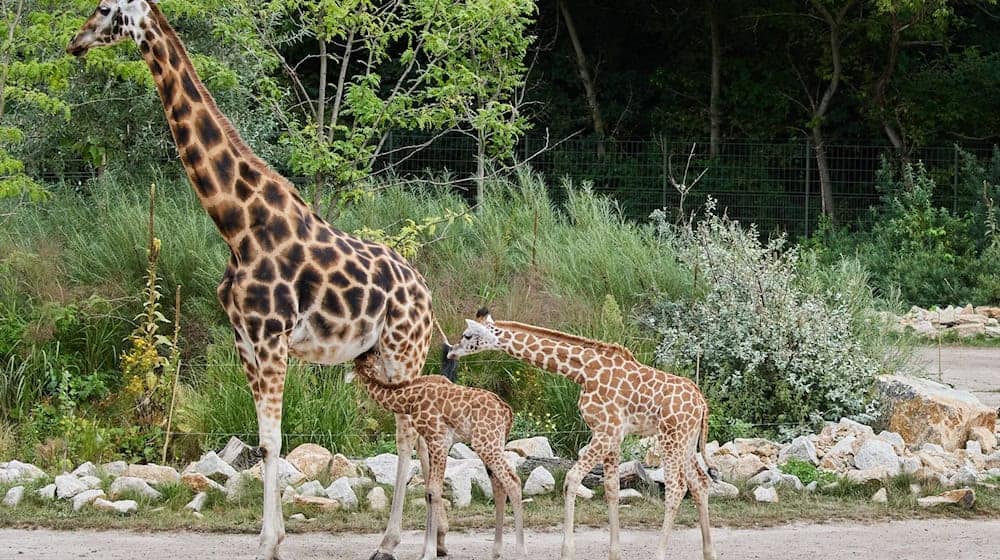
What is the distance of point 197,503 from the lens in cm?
878

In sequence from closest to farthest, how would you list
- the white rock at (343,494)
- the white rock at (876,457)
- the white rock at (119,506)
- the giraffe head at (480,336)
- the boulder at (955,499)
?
the giraffe head at (480,336) → the white rock at (119,506) → the white rock at (343,494) → the boulder at (955,499) → the white rock at (876,457)

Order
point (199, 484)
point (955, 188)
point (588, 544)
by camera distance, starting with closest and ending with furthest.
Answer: point (588, 544) → point (199, 484) → point (955, 188)

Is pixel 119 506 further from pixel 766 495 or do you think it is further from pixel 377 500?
pixel 766 495

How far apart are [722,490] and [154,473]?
3914mm

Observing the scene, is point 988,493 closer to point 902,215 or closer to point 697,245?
point 697,245

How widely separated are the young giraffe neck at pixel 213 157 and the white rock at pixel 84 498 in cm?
233

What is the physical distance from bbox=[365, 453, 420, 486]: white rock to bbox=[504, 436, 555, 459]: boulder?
764 millimetres

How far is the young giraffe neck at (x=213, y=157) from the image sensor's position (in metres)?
7.39

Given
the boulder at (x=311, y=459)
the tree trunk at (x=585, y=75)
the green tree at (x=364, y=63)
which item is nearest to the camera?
the boulder at (x=311, y=459)

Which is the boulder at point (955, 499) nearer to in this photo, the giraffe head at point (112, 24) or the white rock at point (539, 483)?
the white rock at point (539, 483)

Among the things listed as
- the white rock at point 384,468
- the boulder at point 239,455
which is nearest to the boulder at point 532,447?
the white rock at point 384,468

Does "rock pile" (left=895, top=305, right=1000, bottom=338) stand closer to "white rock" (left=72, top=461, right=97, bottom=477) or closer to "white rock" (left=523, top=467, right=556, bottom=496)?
"white rock" (left=523, top=467, right=556, bottom=496)

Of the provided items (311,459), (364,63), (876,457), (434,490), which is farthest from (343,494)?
(364,63)

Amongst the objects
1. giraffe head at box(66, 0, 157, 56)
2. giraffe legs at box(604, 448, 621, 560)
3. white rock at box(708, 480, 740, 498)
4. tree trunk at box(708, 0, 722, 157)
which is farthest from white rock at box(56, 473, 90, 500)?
tree trunk at box(708, 0, 722, 157)
